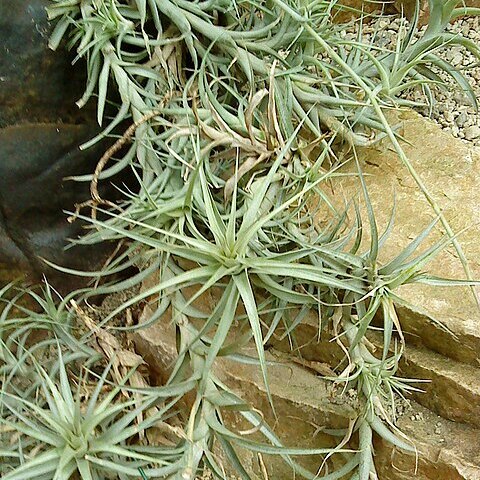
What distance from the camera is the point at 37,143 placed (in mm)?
1089

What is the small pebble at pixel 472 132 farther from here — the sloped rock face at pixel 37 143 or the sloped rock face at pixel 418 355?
the sloped rock face at pixel 37 143

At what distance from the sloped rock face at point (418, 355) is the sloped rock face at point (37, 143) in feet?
0.79

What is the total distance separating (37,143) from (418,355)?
0.67m

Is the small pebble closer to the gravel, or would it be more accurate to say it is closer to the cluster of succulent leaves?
the gravel

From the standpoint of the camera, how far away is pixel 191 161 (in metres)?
0.92

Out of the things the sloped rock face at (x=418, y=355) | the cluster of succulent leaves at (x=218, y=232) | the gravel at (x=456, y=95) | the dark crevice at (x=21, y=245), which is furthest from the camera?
the gravel at (x=456, y=95)

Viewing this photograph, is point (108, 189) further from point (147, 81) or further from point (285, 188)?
point (285, 188)

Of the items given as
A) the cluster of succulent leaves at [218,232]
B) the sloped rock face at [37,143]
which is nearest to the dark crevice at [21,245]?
the sloped rock face at [37,143]

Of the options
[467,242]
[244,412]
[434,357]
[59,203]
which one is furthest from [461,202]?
[59,203]

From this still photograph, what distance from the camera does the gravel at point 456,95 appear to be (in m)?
1.24

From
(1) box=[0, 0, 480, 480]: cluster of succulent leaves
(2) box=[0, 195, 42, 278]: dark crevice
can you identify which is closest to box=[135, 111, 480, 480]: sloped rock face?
(1) box=[0, 0, 480, 480]: cluster of succulent leaves

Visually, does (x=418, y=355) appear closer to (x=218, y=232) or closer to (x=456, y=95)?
(x=218, y=232)

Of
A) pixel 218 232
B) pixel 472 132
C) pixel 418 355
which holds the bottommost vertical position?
pixel 418 355

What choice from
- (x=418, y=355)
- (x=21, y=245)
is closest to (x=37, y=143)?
(x=21, y=245)
